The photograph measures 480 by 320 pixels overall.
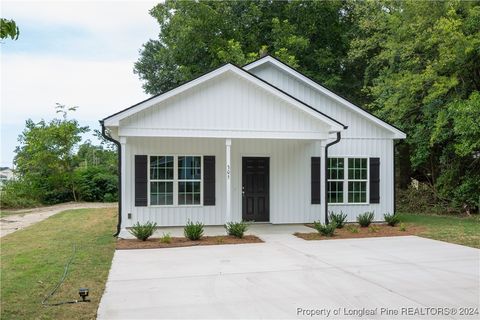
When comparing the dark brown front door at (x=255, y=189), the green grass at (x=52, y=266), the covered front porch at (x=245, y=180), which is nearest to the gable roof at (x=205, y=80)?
the covered front porch at (x=245, y=180)

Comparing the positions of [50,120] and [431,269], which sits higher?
[50,120]

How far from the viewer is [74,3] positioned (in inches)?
442

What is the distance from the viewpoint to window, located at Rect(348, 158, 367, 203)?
14.1 meters

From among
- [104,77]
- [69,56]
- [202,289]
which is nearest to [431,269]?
[202,289]

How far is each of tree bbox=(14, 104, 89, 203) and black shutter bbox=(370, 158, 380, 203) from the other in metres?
14.9

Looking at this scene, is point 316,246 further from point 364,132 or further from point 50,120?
point 50,120

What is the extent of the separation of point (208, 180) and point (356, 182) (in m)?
4.79

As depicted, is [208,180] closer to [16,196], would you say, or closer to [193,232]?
[193,232]

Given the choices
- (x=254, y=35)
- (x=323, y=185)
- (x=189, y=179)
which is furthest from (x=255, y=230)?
(x=254, y=35)

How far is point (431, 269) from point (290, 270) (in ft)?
7.88

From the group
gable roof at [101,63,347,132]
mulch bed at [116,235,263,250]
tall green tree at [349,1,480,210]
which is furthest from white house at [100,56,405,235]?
tall green tree at [349,1,480,210]

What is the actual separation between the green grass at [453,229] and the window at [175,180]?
635 centimetres

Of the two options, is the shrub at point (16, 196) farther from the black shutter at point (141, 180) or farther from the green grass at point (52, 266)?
the black shutter at point (141, 180)

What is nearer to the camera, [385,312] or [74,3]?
[385,312]
